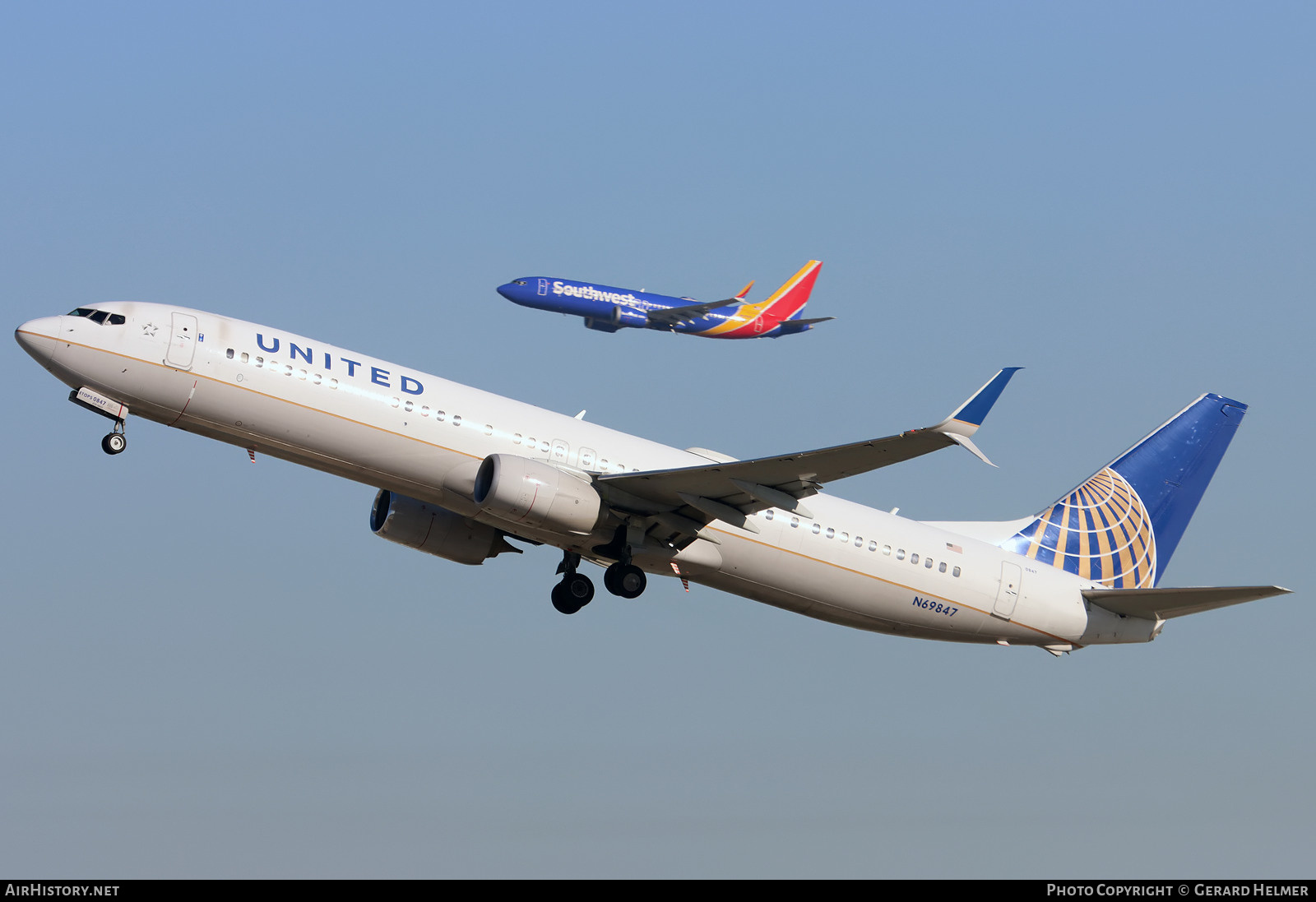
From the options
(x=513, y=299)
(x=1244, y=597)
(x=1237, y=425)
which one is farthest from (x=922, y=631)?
(x=513, y=299)

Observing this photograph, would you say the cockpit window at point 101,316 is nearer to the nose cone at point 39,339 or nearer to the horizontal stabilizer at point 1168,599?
the nose cone at point 39,339

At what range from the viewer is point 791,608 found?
36.2 metres

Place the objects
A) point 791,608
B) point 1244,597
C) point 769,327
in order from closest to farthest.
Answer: point 1244,597, point 791,608, point 769,327

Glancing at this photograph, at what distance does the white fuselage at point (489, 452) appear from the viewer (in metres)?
31.2

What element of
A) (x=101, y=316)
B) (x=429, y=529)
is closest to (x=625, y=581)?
(x=429, y=529)

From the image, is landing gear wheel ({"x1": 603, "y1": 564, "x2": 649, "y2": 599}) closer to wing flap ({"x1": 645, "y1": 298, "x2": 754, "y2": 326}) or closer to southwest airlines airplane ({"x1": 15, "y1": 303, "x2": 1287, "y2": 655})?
southwest airlines airplane ({"x1": 15, "y1": 303, "x2": 1287, "y2": 655})

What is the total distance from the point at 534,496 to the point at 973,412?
9975 mm

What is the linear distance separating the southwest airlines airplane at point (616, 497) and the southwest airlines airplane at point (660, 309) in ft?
63.4

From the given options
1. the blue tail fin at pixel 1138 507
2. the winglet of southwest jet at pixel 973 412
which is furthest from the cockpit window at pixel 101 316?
the blue tail fin at pixel 1138 507

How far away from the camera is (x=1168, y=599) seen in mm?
36719

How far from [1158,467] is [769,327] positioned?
62.7 feet
